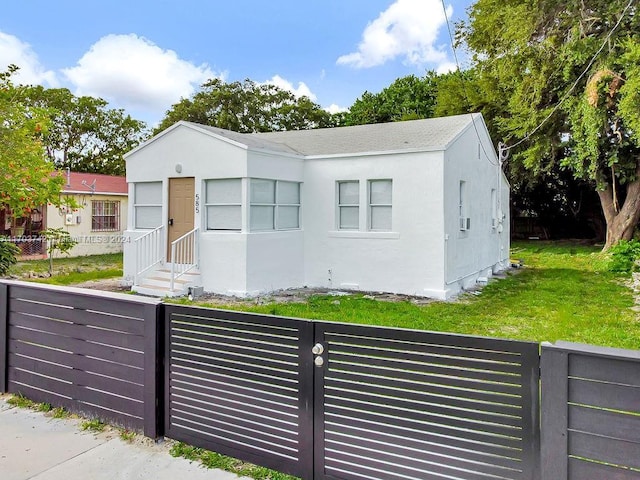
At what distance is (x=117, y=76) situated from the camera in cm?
2527

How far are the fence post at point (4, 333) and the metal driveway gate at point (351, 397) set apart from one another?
1.84 meters

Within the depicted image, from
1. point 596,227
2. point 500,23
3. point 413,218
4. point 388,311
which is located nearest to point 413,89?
point 500,23

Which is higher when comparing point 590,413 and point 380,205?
point 380,205

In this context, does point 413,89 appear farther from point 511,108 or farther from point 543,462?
point 543,462

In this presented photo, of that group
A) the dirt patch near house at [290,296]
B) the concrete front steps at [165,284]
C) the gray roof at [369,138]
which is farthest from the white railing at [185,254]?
the gray roof at [369,138]

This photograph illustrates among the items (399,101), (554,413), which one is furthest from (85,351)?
(399,101)

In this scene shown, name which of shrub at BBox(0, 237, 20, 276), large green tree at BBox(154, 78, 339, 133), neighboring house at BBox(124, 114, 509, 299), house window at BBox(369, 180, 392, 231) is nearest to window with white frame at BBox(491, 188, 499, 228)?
neighboring house at BBox(124, 114, 509, 299)

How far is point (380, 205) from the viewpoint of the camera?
1002cm

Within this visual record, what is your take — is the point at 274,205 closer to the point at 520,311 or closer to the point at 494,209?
the point at 520,311

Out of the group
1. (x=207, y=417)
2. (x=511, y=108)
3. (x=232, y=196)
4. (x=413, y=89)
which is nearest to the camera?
(x=207, y=417)

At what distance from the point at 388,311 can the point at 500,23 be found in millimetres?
14383

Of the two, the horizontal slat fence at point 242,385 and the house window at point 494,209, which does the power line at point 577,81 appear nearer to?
the house window at point 494,209

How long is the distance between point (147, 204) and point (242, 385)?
347 inches

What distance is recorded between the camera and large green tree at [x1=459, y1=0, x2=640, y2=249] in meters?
13.4
